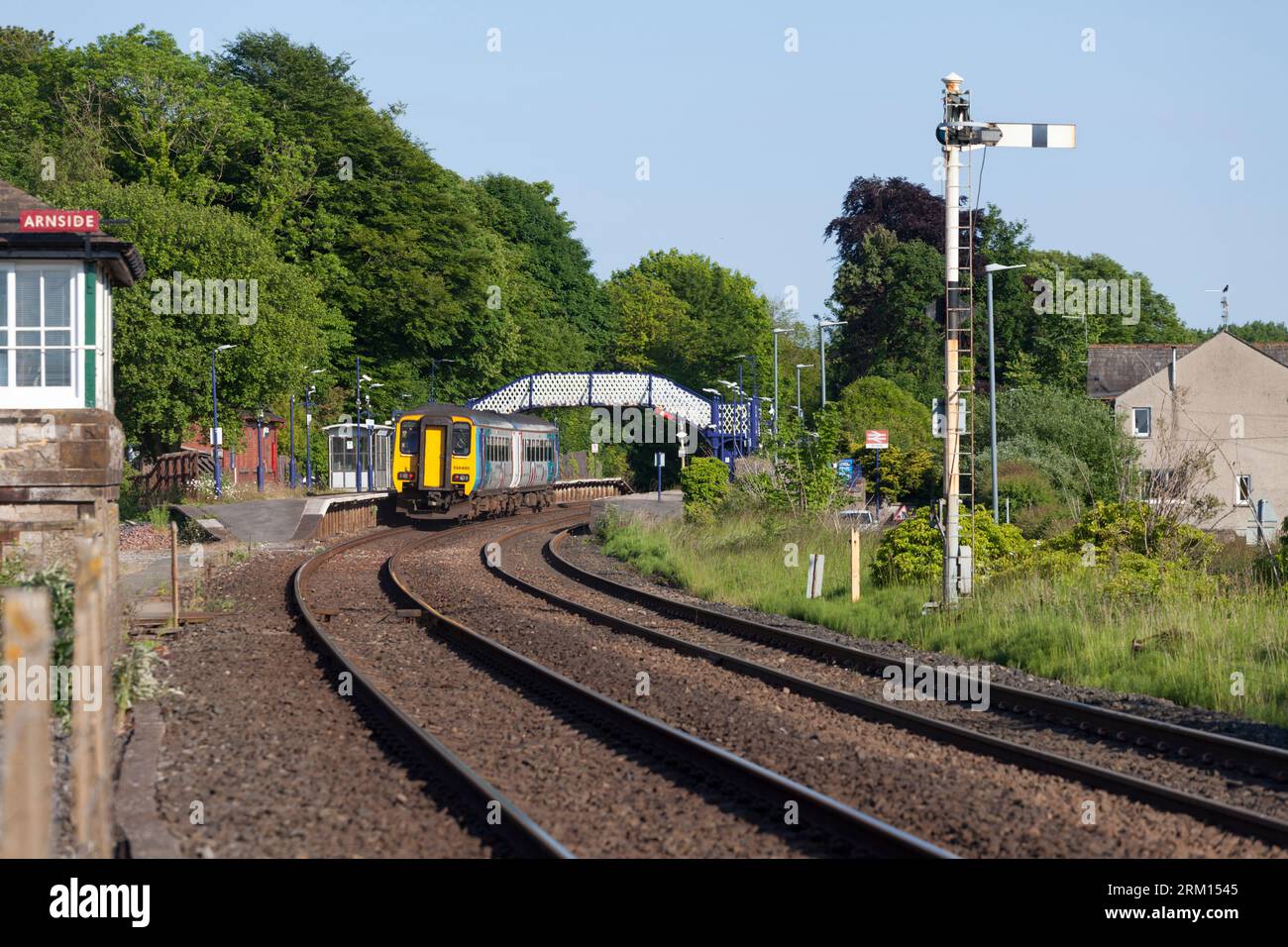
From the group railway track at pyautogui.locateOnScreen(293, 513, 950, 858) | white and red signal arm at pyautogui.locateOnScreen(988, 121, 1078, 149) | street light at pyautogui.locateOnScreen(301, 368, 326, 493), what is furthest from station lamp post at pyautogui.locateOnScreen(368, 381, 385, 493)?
railway track at pyautogui.locateOnScreen(293, 513, 950, 858)

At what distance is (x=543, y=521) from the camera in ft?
139

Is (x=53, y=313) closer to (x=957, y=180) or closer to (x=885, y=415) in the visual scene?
(x=957, y=180)

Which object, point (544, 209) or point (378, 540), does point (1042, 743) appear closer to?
point (378, 540)

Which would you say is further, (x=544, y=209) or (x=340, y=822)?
(x=544, y=209)

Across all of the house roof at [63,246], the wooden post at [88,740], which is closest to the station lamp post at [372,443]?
the house roof at [63,246]

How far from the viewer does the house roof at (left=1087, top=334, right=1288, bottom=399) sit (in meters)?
60.8

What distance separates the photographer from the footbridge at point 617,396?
56.2 meters

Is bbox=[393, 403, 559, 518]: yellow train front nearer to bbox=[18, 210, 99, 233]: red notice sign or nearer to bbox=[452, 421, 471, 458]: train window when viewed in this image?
bbox=[452, 421, 471, 458]: train window

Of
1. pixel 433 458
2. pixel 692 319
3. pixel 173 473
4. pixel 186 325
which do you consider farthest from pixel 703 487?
pixel 692 319

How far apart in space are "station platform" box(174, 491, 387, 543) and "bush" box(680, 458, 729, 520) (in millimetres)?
9228

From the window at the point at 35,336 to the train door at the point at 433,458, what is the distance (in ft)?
67.7

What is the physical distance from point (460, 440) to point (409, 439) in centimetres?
142

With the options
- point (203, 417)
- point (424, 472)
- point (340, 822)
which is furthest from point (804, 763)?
point (203, 417)
